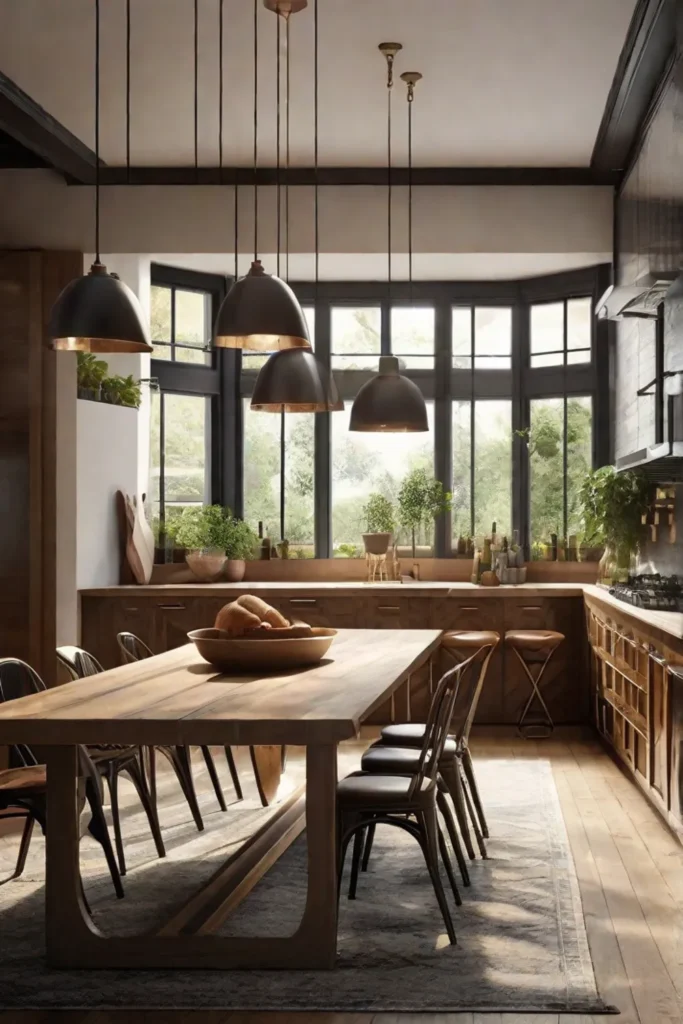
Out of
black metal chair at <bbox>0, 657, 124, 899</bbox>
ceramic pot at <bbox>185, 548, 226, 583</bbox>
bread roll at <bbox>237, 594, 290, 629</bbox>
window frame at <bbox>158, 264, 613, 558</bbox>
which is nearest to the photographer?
black metal chair at <bbox>0, 657, 124, 899</bbox>

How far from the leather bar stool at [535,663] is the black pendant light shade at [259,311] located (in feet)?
13.5

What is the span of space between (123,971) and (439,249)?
5968 millimetres

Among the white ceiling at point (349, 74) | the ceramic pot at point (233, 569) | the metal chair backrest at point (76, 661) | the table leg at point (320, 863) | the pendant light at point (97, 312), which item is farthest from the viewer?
the ceramic pot at point (233, 569)

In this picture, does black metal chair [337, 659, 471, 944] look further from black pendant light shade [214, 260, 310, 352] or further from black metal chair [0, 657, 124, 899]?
black pendant light shade [214, 260, 310, 352]

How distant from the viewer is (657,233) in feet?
21.5

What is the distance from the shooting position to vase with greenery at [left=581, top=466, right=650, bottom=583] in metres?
7.69

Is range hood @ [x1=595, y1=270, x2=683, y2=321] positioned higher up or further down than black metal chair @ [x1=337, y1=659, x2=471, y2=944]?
higher up

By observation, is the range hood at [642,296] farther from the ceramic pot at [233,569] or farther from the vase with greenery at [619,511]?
the ceramic pot at [233,569]

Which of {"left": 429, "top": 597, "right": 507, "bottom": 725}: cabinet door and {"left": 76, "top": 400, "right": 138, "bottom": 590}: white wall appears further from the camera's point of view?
{"left": 429, "top": 597, "right": 507, "bottom": 725}: cabinet door

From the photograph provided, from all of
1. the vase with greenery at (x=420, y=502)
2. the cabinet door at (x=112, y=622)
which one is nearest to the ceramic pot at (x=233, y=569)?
the cabinet door at (x=112, y=622)

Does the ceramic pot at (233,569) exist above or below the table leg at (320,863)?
above

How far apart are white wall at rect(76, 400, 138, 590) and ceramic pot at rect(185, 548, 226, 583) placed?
21.6 inches

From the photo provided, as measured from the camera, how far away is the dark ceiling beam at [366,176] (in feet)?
27.9

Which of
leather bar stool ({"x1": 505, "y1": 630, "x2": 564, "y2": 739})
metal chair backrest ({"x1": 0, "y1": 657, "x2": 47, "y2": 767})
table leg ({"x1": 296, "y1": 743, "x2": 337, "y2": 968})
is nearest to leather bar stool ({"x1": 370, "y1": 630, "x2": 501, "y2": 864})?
table leg ({"x1": 296, "y1": 743, "x2": 337, "y2": 968})
